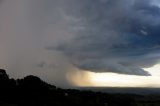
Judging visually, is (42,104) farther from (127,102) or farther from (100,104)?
(127,102)

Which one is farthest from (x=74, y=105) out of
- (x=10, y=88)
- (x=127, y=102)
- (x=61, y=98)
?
(x=127, y=102)

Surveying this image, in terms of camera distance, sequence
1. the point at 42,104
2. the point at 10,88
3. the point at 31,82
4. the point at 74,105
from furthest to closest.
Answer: the point at 31,82 < the point at 10,88 < the point at 74,105 < the point at 42,104

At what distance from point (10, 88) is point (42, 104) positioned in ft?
97.3

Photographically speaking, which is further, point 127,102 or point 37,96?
point 127,102

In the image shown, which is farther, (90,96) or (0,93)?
(90,96)

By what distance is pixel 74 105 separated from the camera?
15250 cm

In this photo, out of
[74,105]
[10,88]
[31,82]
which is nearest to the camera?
[74,105]

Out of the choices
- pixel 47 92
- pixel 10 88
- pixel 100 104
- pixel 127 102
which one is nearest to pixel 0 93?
pixel 10 88

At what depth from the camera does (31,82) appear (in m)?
185

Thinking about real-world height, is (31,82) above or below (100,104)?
above

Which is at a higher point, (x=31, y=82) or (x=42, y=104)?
(x=31, y=82)

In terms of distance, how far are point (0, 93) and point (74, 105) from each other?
1229 inches

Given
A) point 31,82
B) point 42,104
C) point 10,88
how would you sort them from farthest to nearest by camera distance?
1. point 31,82
2. point 10,88
3. point 42,104

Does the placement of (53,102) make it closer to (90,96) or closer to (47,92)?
(47,92)
